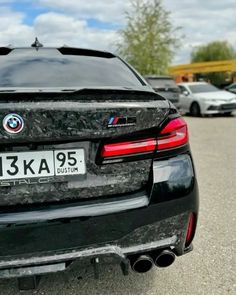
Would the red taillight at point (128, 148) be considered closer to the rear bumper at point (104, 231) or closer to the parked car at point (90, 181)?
the parked car at point (90, 181)

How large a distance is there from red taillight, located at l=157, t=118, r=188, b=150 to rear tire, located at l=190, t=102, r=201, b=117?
50.5ft

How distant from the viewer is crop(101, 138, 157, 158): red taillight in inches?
90.0

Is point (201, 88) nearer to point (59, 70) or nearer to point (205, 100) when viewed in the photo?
point (205, 100)

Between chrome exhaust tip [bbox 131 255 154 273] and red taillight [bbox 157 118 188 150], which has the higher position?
red taillight [bbox 157 118 188 150]

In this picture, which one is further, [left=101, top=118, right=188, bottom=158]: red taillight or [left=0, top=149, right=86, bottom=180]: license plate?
[left=101, top=118, right=188, bottom=158]: red taillight

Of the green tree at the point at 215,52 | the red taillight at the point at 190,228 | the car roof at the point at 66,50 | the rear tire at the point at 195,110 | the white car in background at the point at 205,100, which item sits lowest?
the green tree at the point at 215,52

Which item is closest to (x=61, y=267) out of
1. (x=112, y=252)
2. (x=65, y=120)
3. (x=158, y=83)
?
(x=112, y=252)

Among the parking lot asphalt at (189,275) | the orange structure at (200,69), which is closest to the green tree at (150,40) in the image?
the orange structure at (200,69)

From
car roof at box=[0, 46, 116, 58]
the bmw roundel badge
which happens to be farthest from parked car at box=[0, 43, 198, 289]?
car roof at box=[0, 46, 116, 58]

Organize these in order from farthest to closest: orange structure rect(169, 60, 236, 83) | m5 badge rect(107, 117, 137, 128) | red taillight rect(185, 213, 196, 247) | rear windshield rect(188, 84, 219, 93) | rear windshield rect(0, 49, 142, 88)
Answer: orange structure rect(169, 60, 236, 83), rear windshield rect(188, 84, 219, 93), rear windshield rect(0, 49, 142, 88), red taillight rect(185, 213, 196, 247), m5 badge rect(107, 117, 137, 128)

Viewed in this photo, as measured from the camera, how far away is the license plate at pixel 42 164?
2182 millimetres

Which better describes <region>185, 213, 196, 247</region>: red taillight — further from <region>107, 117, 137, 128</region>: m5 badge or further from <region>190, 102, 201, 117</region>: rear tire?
<region>190, 102, 201, 117</region>: rear tire

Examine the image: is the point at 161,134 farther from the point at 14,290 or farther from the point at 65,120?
the point at 14,290

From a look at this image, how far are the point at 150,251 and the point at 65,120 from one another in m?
0.88
